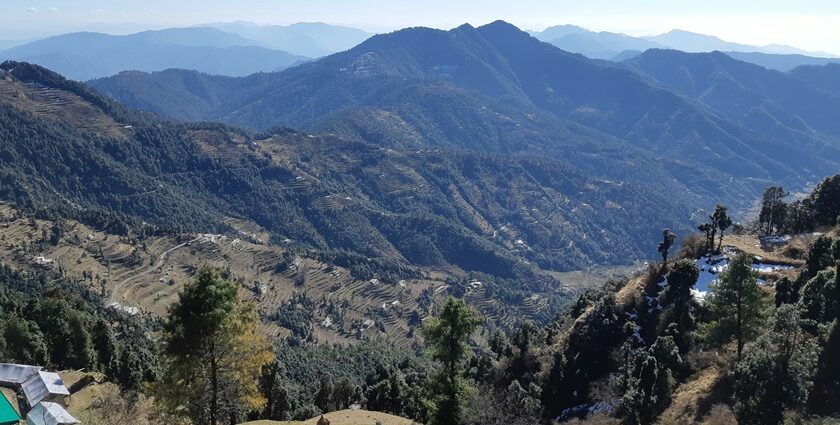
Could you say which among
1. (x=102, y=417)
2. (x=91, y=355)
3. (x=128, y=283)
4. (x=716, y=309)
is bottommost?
(x=128, y=283)

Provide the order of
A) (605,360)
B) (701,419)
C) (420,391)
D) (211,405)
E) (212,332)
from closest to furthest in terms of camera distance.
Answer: (212,332), (211,405), (701,419), (605,360), (420,391)

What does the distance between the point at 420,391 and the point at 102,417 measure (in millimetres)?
39831

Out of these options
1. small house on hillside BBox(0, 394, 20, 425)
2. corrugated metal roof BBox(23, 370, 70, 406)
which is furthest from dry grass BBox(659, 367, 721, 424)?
corrugated metal roof BBox(23, 370, 70, 406)

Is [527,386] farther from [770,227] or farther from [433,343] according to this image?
[770,227]

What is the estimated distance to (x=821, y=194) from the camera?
86500 mm

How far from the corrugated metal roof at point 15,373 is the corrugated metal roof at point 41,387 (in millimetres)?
838

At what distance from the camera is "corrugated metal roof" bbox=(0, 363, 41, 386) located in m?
52.2

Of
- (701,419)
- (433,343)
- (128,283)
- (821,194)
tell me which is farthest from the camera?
(128,283)

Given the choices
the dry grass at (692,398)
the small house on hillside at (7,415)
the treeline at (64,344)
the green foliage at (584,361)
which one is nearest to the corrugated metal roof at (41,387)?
the small house on hillside at (7,415)

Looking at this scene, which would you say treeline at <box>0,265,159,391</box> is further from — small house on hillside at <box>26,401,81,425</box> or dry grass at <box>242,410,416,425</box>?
dry grass at <box>242,410,416,425</box>

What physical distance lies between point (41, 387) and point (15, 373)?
4.04 m

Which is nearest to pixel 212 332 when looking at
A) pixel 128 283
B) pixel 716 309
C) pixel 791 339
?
pixel 791 339

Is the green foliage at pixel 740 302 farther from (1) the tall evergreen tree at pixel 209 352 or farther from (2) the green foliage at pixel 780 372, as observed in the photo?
(1) the tall evergreen tree at pixel 209 352

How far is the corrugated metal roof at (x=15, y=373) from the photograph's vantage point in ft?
171
